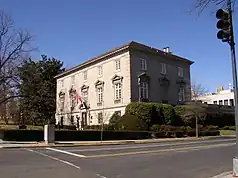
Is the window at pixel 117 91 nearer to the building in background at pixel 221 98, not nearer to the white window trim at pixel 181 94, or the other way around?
the white window trim at pixel 181 94

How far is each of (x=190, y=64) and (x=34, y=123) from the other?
110 feet

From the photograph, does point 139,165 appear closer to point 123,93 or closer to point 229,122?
point 123,93

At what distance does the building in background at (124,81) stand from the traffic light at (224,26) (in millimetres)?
39082

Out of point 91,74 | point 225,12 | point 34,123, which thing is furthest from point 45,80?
point 225,12

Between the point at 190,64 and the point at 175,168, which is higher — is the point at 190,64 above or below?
above

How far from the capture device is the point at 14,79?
42.8m

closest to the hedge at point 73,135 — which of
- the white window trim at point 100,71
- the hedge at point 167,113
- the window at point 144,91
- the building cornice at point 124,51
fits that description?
the hedge at point 167,113

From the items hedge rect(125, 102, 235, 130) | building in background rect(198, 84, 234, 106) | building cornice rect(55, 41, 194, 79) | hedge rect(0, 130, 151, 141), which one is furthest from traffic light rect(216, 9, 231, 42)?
building in background rect(198, 84, 234, 106)

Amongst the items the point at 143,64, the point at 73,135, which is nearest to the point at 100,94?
the point at 143,64

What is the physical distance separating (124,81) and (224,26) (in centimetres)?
4040

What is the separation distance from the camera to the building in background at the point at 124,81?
49.3 m

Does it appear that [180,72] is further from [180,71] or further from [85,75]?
[85,75]

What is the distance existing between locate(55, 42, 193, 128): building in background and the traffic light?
1539 inches

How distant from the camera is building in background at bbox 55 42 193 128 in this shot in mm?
49312
